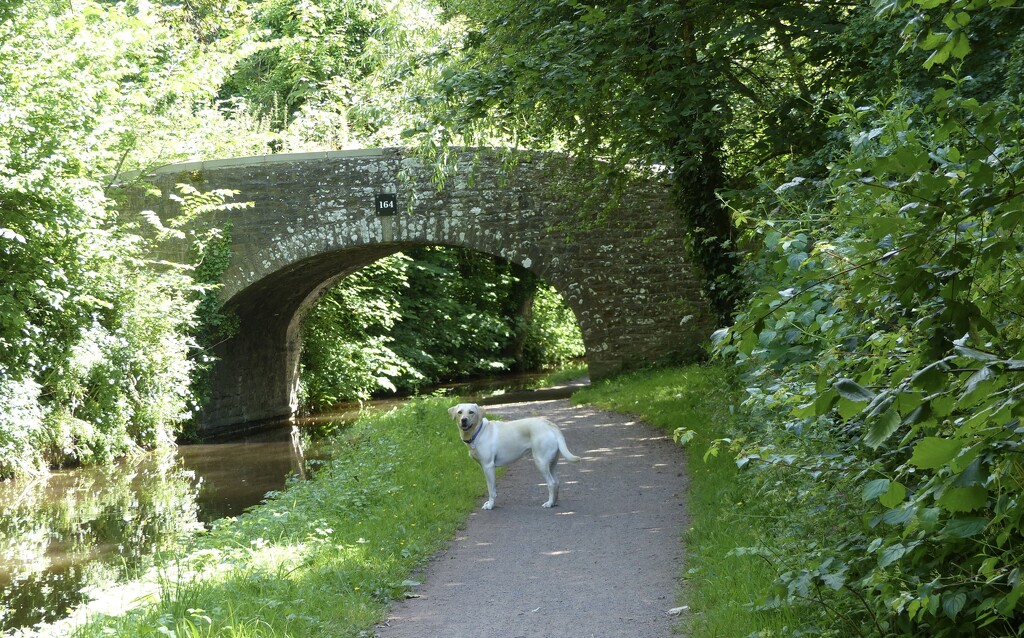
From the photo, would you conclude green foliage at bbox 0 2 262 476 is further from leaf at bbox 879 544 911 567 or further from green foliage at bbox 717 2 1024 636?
leaf at bbox 879 544 911 567

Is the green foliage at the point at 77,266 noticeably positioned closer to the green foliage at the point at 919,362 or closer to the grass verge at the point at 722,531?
the grass verge at the point at 722,531

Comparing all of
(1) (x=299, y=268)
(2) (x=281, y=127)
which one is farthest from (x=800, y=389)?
(2) (x=281, y=127)

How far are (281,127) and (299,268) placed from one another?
8.47 m

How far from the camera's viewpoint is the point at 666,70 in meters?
8.00

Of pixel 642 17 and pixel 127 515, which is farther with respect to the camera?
pixel 127 515

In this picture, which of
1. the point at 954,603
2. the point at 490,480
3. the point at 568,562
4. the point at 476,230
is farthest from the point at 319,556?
the point at 476,230

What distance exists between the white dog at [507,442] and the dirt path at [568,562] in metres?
0.23

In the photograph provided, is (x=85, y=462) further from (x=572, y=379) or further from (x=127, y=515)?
(x=572, y=379)

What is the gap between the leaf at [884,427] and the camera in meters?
1.68

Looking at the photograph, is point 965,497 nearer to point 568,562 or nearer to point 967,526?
point 967,526

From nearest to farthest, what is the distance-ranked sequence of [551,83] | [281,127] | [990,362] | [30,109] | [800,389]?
[990,362], [800,389], [551,83], [30,109], [281,127]

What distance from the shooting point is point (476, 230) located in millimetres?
14594

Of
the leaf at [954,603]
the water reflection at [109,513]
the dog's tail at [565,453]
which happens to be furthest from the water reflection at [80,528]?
the leaf at [954,603]

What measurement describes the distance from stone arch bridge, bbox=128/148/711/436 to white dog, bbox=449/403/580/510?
7.15m
